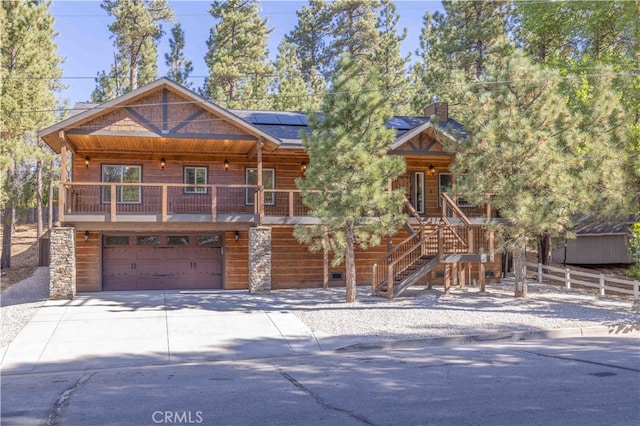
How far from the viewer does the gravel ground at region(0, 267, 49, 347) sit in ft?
44.4

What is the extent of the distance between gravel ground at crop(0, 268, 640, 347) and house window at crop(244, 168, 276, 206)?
3.62 m

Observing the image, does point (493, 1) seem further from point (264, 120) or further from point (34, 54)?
point (34, 54)

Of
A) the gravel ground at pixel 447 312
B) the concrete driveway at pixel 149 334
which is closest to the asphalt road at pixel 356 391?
the concrete driveway at pixel 149 334

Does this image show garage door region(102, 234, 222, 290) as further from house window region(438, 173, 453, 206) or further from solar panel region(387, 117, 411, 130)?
house window region(438, 173, 453, 206)

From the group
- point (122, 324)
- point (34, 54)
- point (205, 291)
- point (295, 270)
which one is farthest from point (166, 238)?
point (34, 54)

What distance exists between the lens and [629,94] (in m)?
23.6

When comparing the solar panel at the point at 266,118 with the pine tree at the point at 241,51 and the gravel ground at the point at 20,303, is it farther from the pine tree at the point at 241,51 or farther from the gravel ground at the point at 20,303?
the pine tree at the point at 241,51

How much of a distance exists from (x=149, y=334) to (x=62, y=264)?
6.44 meters

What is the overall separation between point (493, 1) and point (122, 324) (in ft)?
99.7

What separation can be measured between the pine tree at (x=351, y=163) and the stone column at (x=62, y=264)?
732 centimetres

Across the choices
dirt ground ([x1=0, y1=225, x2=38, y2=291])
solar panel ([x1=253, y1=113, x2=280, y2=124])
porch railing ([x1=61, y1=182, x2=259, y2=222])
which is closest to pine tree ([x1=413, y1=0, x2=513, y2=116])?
solar panel ([x1=253, y1=113, x2=280, y2=124])

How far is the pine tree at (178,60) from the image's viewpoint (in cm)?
4441

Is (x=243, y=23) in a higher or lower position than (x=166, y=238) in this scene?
higher

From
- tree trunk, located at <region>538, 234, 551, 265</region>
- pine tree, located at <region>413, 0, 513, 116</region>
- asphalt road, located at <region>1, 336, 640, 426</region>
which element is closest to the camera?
asphalt road, located at <region>1, 336, 640, 426</region>
